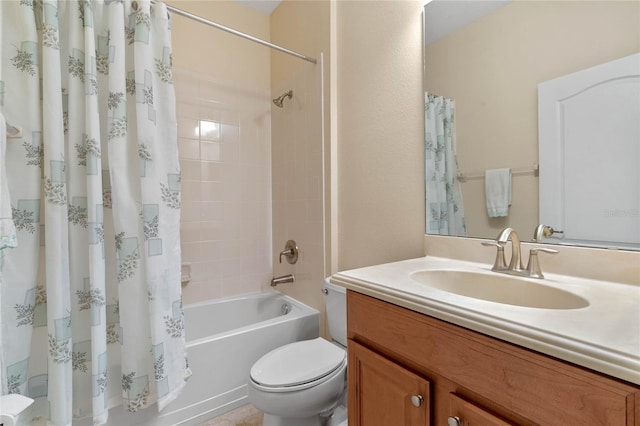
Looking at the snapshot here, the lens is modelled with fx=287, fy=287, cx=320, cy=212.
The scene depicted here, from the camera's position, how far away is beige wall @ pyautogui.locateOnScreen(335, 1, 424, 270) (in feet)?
4.23

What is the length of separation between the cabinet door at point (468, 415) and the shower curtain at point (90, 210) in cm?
113

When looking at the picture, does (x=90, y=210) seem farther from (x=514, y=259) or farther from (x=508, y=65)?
(x=508, y=65)

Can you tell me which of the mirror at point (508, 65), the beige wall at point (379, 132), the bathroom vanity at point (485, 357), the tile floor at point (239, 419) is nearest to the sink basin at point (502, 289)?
the bathroom vanity at point (485, 357)

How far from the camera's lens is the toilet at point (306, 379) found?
113 cm

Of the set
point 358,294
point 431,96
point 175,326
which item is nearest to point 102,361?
point 175,326

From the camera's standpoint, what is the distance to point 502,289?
0.88 meters

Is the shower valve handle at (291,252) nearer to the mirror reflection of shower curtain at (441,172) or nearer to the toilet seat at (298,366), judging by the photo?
the toilet seat at (298,366)

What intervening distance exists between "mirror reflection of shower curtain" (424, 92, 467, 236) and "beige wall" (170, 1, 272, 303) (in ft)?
4.79

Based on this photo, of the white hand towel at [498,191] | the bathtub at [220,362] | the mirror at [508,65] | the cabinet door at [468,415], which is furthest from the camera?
the bathtub at [220,362]

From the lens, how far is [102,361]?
3.68 feet

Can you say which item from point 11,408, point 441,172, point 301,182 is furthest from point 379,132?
point 11,408

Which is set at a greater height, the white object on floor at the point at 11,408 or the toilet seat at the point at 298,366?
the white object on floor at the point at 11,408

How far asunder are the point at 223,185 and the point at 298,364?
1.40m

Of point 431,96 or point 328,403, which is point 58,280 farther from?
point 431,96
